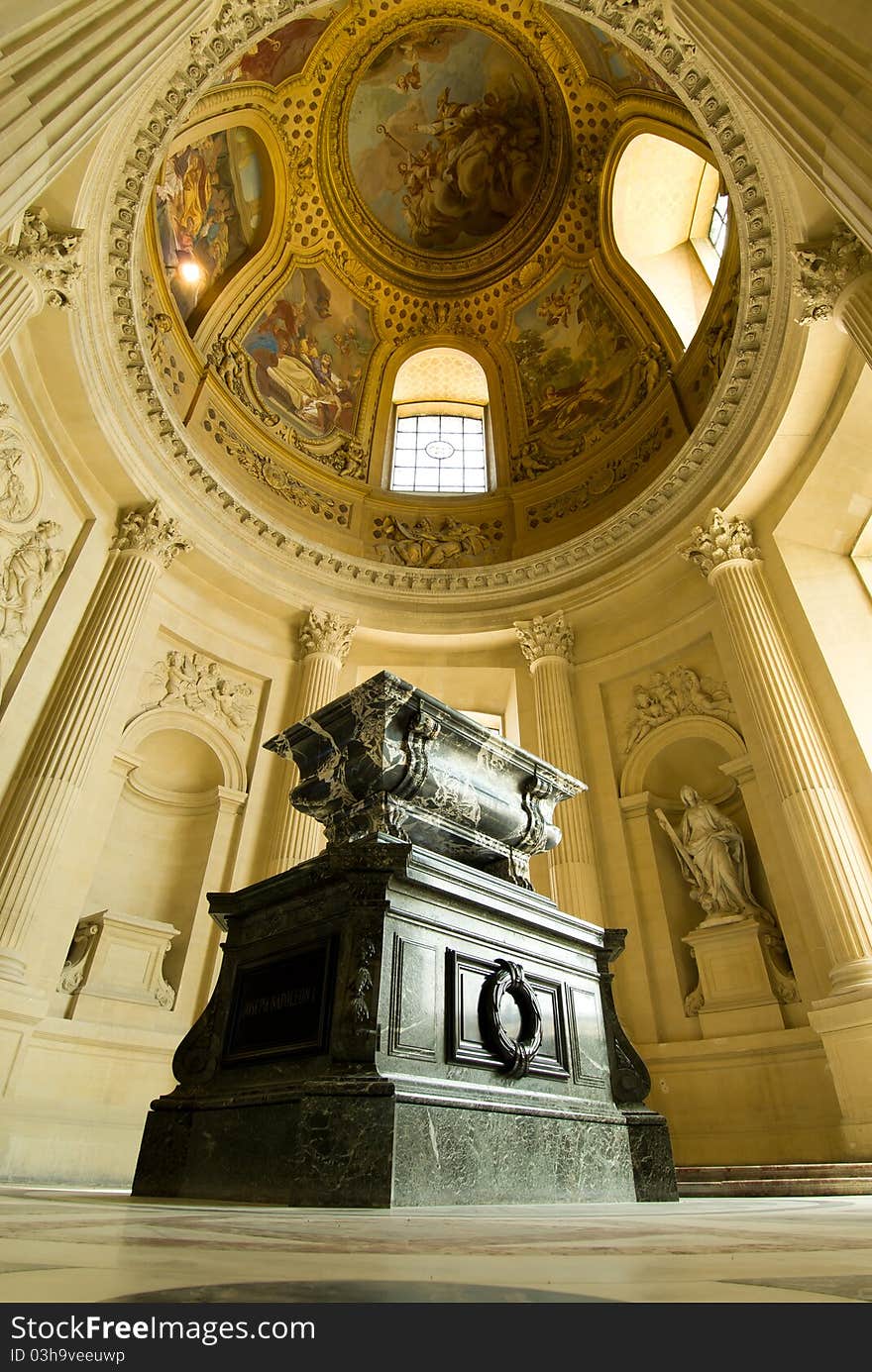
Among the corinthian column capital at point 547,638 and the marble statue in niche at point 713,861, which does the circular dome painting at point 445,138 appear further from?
the marble statue in niche at point 713,861

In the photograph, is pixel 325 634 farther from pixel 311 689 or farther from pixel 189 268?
pixel 189 268

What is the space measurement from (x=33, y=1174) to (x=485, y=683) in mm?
8137

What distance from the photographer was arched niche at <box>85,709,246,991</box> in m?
8.49

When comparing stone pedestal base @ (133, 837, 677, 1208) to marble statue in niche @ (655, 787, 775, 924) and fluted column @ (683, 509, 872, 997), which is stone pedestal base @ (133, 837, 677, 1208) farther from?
marble statue in niche @ (655, 787, 775, 924)

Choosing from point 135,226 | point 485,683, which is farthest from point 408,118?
point 485,683

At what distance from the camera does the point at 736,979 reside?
25.8 feet

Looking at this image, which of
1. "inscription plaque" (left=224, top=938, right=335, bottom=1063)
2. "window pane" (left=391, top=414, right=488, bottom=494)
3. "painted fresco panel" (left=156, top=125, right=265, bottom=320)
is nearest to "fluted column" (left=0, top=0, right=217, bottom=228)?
"inscription plaque" (left=224, top=938, right=335, bottom=1063)

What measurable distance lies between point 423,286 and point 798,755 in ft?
41.3

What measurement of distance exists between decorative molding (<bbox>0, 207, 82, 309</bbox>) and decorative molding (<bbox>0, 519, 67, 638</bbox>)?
2256 millimetres

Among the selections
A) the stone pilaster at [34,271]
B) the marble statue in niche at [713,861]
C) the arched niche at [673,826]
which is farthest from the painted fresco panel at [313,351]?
the marble statue in niche at [713,861]

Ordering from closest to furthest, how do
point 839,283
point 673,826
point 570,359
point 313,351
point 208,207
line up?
1. point 839,283
2. point 673,826
3. point 208,207
4. point 570,359
5. point 313,351

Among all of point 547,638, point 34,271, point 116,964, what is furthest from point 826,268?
point 116,964

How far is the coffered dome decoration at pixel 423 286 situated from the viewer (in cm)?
1104

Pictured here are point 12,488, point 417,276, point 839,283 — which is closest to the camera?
point 839,283
